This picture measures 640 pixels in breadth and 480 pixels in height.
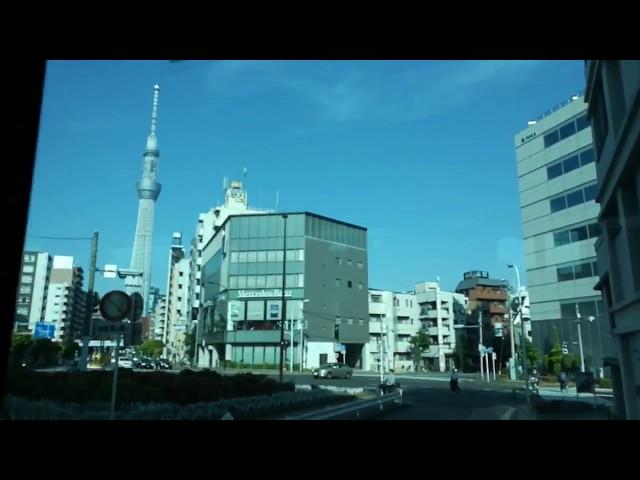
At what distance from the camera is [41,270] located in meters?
4.32

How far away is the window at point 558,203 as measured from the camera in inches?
392

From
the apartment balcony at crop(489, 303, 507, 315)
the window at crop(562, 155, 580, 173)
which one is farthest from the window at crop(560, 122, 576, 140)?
the apartment balcony at crop(489, 303, 507, 315)

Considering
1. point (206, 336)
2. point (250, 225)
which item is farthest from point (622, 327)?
point (206, 336)

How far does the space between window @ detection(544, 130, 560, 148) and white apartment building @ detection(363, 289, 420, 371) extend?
1093 centimetres

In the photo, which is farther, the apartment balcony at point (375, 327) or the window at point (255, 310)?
the apartment balcony at point (375, 327)

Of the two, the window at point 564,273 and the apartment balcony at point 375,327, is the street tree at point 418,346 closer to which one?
the apartment balcony at point 375,327

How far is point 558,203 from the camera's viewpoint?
10039mm

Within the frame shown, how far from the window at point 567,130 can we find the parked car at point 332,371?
27.5 ft

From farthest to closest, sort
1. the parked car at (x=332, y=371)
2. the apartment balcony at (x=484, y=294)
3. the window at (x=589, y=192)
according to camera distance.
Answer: the apartment balcony at (x=484, y=294)
the parked car at (x=332, y=371)
the window at (x=589, y=192)

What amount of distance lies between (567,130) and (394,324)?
1479 centimetres

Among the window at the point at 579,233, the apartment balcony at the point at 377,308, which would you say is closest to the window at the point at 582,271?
the window at the point at 579,233
